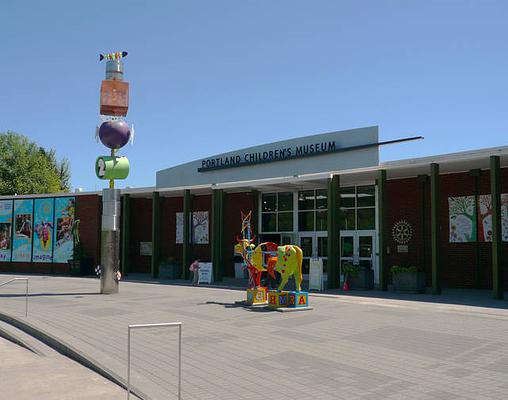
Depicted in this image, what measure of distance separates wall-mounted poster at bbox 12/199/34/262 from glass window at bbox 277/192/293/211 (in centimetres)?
1473

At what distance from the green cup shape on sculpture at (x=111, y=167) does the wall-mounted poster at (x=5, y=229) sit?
1595cm

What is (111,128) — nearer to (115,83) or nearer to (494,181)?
(115,83)

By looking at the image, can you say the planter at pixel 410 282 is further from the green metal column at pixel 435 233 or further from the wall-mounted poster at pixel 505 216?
the wall-mounted poster at pixel 505 216

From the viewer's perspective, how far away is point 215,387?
7355 mm

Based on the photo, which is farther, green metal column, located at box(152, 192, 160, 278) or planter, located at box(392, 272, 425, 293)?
green metal column, located at box(152, 192, 160, 278)

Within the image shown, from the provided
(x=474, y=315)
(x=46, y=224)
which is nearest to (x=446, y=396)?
(x=474, y=315)

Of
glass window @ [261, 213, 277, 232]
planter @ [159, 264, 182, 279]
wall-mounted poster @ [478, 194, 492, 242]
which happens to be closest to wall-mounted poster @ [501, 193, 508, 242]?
wall-mounted poster @ [478, 194, 492, 242]

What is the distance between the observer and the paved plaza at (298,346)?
24.0 feet

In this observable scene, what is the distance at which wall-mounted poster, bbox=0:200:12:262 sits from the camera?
32.9m

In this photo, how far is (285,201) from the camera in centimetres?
2744

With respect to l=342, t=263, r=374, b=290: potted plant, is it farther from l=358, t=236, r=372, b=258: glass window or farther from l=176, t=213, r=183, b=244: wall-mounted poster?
l=176, t=213, r=183, b=244: wall-mounted poster

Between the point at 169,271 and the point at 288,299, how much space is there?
13.2 metres

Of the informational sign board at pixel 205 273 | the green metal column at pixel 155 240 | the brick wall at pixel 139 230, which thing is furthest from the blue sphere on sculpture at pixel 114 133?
the brick wall at pixel 139 230

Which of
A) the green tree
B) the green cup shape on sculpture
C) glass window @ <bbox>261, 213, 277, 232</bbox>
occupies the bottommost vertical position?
glass window @ <bbox>261, 213, 277, 232</bbox>
